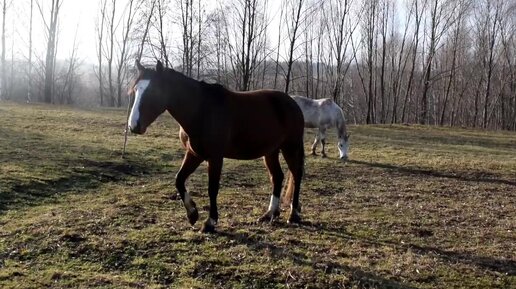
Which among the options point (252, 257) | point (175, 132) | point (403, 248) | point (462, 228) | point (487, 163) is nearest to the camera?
point (252, 257)

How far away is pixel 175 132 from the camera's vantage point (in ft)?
65.1

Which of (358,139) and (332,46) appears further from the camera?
(332,46)

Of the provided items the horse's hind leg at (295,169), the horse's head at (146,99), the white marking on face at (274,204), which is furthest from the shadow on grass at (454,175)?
the horse's head at (146,99)

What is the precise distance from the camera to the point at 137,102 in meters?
5.37

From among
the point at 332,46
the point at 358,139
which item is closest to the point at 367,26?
the point at 332,46

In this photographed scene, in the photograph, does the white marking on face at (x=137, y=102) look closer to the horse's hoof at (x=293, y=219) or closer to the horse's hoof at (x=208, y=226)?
the horse's hoof at (x=208, y=226)

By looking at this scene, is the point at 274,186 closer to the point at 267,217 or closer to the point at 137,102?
the point at 267,217

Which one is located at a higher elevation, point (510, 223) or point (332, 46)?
point (332, 46)

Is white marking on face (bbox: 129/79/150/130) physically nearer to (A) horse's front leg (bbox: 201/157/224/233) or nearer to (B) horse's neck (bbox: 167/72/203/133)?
(B) horse's neck (bbox: 167/72/203/133)

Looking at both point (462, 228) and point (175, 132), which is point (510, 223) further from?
point (175, 132)

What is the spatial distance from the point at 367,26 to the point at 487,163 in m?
28.2

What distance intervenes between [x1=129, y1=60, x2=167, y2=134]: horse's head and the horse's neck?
0.39ft

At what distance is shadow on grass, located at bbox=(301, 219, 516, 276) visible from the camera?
213 inches

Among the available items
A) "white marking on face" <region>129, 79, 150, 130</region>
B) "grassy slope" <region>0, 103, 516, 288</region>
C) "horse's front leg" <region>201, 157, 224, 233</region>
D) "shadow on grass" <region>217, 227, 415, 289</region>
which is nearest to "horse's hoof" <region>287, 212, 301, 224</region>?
"grassy slope" <region>0, 103, 516, 288</region>
